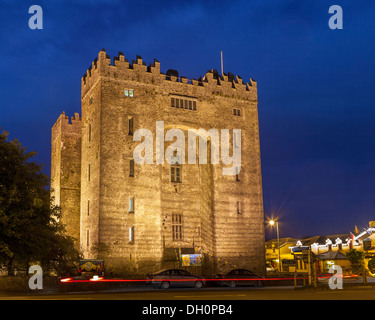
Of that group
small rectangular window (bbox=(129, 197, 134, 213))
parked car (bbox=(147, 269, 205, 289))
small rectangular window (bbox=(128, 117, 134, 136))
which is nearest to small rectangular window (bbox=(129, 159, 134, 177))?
small rectangular window (bbox=(129, 197, 134, 213))

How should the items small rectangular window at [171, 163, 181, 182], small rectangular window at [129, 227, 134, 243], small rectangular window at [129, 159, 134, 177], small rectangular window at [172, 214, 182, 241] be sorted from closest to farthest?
small rectangular window at [129, 227, 134, 243] → small rectangular window at [129, 159, 134, 177] → small rectangular window at [172, 214, 182, 241] → small rectangular window at [171, 163, 181, 182]

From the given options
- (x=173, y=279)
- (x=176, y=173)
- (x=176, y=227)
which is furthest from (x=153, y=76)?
(x=173, y=279)

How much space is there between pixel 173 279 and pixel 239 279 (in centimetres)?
540

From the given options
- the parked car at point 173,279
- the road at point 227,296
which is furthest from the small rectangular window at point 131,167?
the road at point 227,296

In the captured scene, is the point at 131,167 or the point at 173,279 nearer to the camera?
the point at 173,279

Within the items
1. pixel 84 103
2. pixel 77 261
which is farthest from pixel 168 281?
pixel 84 103

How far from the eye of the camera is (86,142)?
42.5 meters

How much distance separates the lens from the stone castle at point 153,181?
38469mm

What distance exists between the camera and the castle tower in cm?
4438

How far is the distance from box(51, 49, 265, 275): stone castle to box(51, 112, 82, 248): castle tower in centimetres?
10

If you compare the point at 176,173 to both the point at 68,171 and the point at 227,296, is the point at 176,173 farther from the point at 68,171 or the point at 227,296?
the point at 227,296

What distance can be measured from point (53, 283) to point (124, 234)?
9486 mm

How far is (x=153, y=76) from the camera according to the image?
42062mm

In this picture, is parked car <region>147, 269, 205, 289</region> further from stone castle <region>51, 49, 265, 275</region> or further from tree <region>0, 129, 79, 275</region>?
tree <region>0, 129, 79, 275</region>
